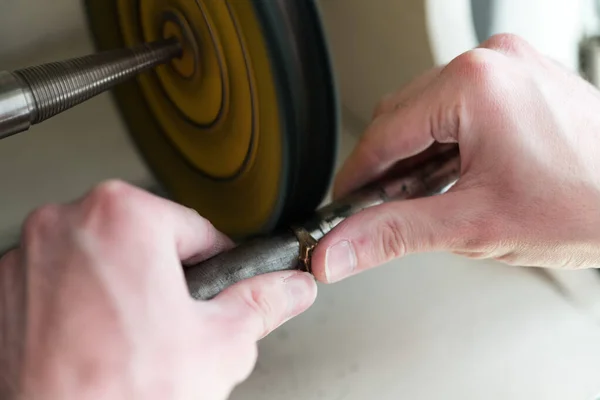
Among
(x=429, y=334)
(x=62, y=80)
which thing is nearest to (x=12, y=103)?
(x=62, y=80)

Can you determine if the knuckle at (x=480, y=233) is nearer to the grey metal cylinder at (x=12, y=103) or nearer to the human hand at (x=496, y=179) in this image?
the human hand at (x=496, y=179)

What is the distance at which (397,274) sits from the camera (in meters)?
0.60

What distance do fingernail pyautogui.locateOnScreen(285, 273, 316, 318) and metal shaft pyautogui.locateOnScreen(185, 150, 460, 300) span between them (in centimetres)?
2

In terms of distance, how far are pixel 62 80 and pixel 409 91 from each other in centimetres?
26

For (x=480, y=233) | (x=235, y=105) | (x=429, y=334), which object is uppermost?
(x=235, y=105)

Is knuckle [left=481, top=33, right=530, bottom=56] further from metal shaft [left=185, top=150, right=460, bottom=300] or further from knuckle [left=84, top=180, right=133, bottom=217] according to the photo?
knuckle [left=84, top=180, right=133, bottom=217]

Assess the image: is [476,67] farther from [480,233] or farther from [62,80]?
[62,80]

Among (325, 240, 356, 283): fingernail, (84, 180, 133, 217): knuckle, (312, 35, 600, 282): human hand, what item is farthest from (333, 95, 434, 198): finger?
(84, 180, 133, 217): knuckle

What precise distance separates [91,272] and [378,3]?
40 cm

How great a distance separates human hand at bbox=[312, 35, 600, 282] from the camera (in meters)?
0.41

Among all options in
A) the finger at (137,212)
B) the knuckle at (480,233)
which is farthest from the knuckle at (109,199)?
the knuckle at (480,233)

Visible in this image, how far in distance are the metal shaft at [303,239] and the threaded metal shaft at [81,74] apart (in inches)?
6.3

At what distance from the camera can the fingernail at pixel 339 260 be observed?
15.8 inches

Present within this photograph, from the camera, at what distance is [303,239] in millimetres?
420
